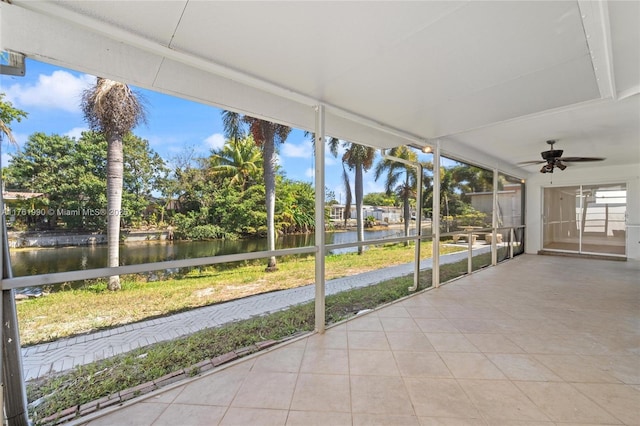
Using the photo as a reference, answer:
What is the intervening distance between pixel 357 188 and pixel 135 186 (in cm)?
287

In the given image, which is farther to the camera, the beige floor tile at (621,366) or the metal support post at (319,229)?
the metal support post at (319,229)

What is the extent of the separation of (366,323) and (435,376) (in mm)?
1015

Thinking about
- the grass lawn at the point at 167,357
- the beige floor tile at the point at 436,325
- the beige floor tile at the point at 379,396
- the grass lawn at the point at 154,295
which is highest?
the grass lawn at the point at 154,295

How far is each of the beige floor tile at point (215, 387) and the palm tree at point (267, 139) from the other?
1.54m

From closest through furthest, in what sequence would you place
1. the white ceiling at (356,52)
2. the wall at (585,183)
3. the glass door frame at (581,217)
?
the white ceiling at (356,52) → the wall at (585,183) → the glass door frame at (581,217)

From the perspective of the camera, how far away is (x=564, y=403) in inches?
65.7

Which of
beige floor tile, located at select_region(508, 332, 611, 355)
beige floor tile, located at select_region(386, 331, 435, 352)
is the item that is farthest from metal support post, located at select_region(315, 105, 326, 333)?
beige floor tile, located at select_region(508, 332, 611, 355)

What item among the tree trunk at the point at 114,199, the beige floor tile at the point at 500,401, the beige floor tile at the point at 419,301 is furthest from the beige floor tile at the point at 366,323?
the tree trunk at the point at 114,199

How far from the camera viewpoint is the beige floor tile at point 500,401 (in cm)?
156

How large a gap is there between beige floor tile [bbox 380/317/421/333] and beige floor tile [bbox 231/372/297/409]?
4.15 ft

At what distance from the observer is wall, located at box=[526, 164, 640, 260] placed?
6.46 metres

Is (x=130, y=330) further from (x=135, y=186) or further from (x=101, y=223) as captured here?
(x=135, y=186)

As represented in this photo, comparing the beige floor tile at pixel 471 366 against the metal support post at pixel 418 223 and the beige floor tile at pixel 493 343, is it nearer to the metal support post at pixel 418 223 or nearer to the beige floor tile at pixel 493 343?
the beige floor tile at pixel 493 343

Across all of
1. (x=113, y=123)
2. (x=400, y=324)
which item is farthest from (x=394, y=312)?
(x=113, y=123)
